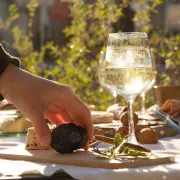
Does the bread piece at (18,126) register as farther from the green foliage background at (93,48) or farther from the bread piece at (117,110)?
the green foliage background at (93,48)

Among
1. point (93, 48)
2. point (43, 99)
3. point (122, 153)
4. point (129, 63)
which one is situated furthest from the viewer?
point (93, 48)

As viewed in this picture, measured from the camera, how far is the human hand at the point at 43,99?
1.43m

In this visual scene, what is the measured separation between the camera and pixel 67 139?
1.36m

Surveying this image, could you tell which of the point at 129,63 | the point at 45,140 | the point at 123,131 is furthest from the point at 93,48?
the point at 45,140

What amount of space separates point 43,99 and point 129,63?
30cm

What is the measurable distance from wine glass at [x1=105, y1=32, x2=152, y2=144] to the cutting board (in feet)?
1.06

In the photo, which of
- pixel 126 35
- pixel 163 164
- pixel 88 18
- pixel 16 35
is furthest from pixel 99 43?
pixel 163 164

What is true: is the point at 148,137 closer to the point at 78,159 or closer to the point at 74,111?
the point at 74,111

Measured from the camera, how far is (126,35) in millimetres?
1648

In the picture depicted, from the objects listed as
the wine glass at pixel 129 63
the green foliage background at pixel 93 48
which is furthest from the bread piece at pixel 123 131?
the green foliage background at pixel 93 48

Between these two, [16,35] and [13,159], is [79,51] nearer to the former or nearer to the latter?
[16,35]

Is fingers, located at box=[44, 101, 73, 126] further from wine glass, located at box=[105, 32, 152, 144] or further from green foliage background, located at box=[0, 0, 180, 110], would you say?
green foliage background, located at box=[0, 0, 180, 110]

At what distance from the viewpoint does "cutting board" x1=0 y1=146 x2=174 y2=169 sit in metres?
1.22

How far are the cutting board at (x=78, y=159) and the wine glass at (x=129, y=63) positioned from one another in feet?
1.06
